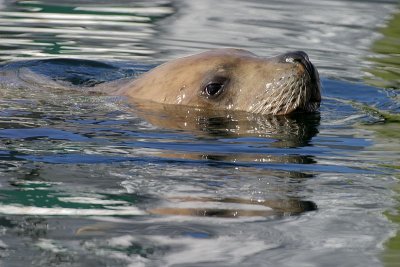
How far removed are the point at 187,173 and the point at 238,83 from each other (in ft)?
5.90

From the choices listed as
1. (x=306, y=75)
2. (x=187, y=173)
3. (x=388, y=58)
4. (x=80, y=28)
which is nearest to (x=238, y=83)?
(x=306, y=75)

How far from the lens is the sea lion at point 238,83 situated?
6.51 metres

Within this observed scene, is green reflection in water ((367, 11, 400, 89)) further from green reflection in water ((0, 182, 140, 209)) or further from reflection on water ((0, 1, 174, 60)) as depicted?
green reflection in water ((0, 182, 140, 209))

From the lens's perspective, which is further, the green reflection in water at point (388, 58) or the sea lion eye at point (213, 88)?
the green reflection in water at point (388, 58)

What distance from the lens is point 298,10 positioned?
11945 mm

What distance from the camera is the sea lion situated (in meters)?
6.51

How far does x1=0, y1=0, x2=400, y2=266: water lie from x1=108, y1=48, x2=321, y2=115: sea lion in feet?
0.45

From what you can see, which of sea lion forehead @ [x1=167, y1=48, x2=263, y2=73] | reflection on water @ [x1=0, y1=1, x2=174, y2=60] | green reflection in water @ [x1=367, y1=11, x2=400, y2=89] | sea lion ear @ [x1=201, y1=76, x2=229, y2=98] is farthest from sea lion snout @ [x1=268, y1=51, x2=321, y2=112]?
reflection on water @ [x1=0, y1=1, x2=174, y2=60]

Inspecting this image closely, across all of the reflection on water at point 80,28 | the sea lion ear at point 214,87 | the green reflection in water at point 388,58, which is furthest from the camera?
the reflection on water at point 80,28

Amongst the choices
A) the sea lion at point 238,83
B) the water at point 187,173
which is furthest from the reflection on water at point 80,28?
the sea lion at point 238,83

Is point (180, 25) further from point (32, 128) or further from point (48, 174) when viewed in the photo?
point (48, 174)

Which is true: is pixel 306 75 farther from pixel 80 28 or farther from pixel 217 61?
pixel 80 28

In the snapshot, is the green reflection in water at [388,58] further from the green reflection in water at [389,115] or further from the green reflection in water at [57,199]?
the green reflection in water at [57,199]

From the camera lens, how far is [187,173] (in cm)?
500
